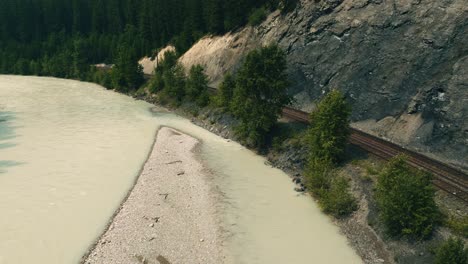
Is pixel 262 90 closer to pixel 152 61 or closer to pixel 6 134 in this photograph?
pixel 6 134

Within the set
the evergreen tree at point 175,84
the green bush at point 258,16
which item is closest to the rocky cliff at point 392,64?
the green bush at point 258,16

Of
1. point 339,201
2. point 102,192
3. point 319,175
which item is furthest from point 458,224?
point 102,192

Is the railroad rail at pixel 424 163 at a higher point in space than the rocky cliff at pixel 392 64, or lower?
lower

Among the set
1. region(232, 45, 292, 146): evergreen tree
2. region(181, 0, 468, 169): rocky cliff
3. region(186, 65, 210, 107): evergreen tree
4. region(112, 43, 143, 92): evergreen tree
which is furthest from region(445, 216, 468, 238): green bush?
region(112, 43, 143, 92): evergreen tree

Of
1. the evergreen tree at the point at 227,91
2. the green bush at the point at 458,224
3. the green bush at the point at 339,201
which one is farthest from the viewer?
the evergreen tree at the point at 227,91

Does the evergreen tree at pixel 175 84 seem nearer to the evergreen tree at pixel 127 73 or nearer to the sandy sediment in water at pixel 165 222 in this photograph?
the evergreen tree at pixel 127 73

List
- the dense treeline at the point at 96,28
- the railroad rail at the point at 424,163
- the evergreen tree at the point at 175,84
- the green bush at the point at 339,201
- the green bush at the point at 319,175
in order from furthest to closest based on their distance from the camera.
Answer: the dense treeline at the point at 96,28 → the evergreen tree at the point at 175,84 → the green bush at the point at 319,175 → the green bush at the point at 339,201 → the railroad rail at the point at 424,163

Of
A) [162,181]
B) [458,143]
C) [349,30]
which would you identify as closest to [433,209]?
[458,143]
